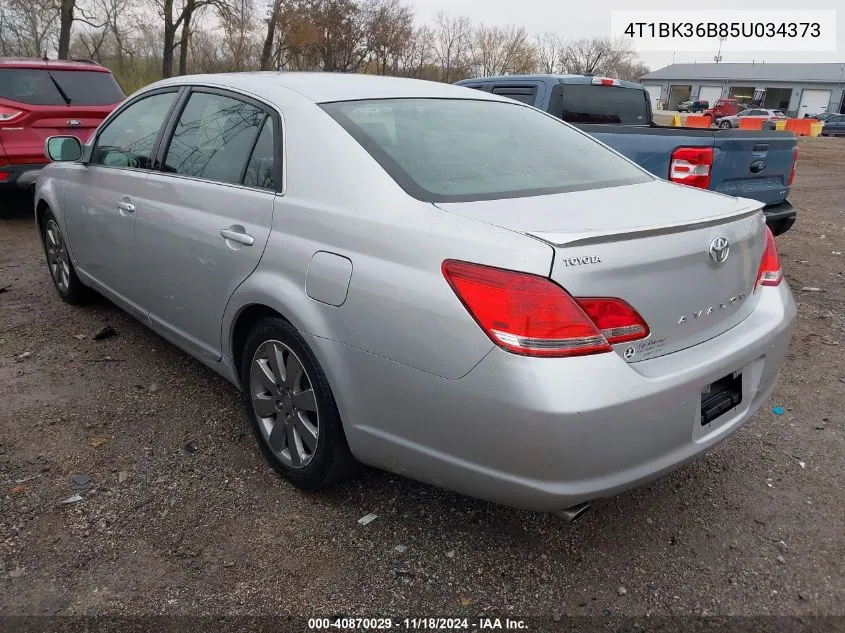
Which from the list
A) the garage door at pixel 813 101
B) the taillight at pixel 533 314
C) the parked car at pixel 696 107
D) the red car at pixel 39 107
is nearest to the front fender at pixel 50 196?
the red car at pixel 39 107

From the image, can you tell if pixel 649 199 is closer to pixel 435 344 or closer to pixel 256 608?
pixel 435 344

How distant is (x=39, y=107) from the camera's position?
23.4 ft

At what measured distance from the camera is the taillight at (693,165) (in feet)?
15.9

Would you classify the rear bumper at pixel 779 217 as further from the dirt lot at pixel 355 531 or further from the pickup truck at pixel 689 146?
the dirt lot at pixel 355 531

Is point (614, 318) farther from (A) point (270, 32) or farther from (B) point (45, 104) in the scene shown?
(A) point (270, 32)

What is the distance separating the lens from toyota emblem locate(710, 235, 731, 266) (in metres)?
2.11

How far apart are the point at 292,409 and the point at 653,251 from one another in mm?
1488

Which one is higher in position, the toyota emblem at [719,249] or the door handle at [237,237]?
the toyota emblem at [719,249]

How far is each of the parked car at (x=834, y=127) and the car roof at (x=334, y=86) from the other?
145 feet

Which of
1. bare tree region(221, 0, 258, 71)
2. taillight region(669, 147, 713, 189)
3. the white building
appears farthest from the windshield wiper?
the white building

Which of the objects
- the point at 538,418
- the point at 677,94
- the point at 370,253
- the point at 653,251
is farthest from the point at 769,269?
the point at 677,94

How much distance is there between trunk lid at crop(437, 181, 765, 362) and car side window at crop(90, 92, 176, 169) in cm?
211

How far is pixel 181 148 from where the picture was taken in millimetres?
3219

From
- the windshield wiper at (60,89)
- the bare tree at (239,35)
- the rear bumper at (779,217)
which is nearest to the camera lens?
the rear bumper at (779,217)
